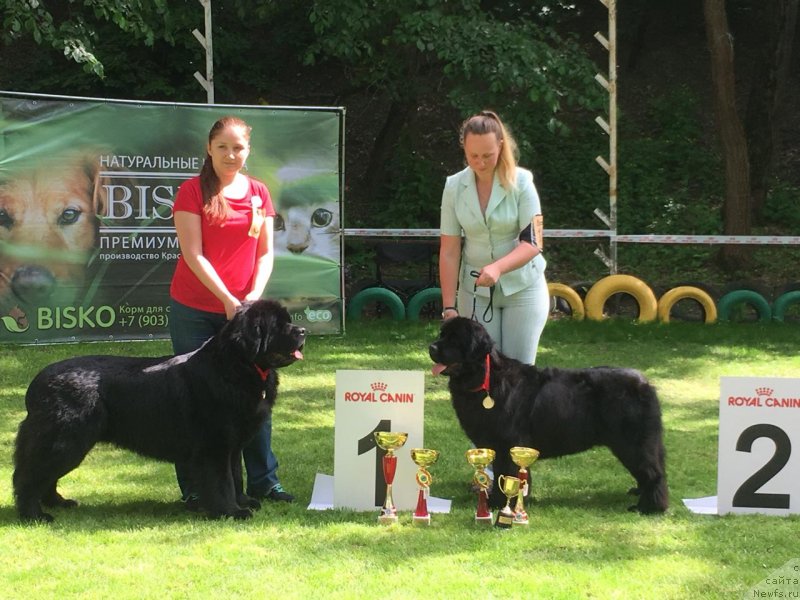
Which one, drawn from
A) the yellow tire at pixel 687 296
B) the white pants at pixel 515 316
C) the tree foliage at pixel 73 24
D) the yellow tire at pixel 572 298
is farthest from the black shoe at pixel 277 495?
the tree foliage at pixel 73 24

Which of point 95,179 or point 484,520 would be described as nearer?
point 484,520

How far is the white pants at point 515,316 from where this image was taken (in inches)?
175

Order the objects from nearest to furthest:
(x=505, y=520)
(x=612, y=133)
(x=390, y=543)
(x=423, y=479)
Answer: (x=390, y=543), (x=505, y=520), (x=423, y=479), (x=612, y=133)

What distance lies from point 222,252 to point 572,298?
629 cm

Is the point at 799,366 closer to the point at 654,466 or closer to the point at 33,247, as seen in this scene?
the point at 654,466

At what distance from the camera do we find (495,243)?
4.42 m

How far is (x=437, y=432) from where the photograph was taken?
585cm

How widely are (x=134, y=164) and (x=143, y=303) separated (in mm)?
1284

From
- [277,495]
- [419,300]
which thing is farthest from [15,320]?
[277,495]

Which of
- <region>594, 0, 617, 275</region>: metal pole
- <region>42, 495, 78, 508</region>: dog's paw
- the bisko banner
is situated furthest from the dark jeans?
<region>594, 0, 617, 275</region>: metal pole

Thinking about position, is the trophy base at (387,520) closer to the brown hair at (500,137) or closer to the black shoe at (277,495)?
the black shoe at (277,495)

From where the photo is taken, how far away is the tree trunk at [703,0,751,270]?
11.6 meters

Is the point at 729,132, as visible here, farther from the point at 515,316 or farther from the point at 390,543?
the point at 390,543

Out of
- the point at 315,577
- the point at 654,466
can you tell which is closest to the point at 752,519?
the point at 654,466
